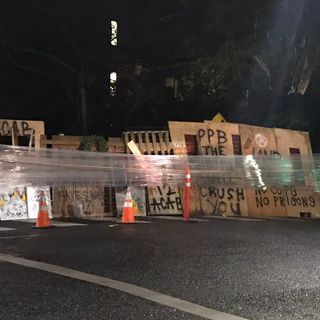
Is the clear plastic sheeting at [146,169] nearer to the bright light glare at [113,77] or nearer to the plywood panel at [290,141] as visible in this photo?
the plywood panel at [290,141]

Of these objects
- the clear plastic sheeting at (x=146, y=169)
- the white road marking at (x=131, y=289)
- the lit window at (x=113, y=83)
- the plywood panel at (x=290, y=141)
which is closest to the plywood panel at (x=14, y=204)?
the clear plastic sheeting at (x=146, y=169)

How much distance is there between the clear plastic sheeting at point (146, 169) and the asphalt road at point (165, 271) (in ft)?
5.45

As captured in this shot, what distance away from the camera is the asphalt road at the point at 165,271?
15.9 feet

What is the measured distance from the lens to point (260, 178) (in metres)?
13.4

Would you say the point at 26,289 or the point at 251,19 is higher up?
the point at 251,19

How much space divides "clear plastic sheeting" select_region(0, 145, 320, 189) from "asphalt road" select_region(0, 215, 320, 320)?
5.45 feet

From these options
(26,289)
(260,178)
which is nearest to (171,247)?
(26,289)

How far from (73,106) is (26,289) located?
19.0 meters

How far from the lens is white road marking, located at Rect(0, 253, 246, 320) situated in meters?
4.73

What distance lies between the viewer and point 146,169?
12.3 metres

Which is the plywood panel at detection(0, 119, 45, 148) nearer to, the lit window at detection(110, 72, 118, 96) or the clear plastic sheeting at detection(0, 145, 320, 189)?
the clear plastic sheeting at detection(0, 145, 320, 189)

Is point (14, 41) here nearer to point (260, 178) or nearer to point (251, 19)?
point (251, 19)

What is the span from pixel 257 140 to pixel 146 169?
4.07 m

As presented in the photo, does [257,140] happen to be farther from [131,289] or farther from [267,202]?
[131,289]
